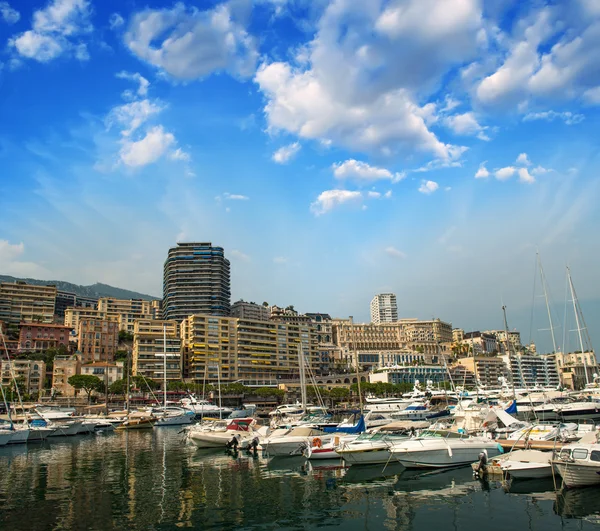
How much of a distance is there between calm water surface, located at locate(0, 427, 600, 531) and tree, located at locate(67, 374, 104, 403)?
88443 mm

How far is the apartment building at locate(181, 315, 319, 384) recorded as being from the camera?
538 feet

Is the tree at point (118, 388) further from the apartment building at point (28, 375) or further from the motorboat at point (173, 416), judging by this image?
the motorboat at point (173, 416)

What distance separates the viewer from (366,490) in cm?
3009

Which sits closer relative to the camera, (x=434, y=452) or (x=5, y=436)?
(x=434, y=452)

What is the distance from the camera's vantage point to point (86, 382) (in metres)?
125

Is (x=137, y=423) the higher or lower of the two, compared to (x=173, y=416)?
lower

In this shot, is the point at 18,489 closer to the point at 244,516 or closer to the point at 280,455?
the point at 244,516

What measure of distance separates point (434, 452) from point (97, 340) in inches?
5826

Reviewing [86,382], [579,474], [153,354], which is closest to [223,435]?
[579,474]

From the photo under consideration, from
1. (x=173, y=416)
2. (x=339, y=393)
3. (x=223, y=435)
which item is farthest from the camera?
(x=339, y=393)

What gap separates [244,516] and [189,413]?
80.5 m

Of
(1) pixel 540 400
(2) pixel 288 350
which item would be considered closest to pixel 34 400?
(2) pixel 288 350

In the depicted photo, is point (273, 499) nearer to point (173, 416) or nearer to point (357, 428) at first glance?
point (357, 428)

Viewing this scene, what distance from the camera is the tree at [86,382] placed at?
125238 millimetres
